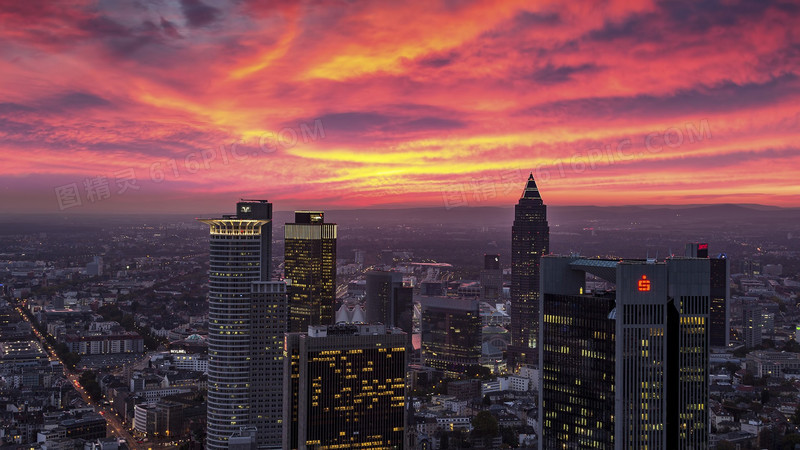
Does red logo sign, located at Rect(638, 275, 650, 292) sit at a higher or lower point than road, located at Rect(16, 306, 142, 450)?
higher

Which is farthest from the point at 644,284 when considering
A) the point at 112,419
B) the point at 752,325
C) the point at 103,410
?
the point at 752,325

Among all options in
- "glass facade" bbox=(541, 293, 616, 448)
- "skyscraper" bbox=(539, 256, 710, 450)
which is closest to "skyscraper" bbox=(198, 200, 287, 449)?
"glass facade" bbox=(541, 293, 616, 448)

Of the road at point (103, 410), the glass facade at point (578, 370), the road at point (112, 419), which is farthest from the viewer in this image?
the road at point (103, 410)

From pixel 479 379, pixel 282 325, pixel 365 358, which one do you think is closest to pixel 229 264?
pixel 282 325

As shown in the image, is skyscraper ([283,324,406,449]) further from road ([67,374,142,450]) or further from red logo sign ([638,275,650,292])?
Result: road ([67,374,142,450])

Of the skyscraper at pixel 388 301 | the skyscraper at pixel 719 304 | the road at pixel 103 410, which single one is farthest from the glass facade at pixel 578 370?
the skyscraper at pixel 719 304

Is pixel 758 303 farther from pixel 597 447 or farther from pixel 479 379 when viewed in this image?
pixel 597 447

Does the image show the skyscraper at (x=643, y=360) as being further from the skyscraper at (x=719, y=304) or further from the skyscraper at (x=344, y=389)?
the skyscraper at (x=719, y=304)
